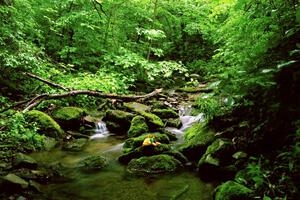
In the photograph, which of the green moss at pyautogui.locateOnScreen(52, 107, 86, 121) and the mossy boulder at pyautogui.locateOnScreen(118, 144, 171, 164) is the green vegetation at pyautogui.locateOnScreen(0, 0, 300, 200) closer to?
the green moss at pyautogui.locateOnScreen(52, 107, 86, 121)

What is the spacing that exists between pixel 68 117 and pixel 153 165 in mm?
4755

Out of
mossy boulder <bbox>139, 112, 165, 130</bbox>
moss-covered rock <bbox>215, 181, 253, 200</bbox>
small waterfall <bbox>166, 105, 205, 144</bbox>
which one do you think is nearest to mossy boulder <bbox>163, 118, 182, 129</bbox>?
small waterfall <bbox>166, 105, 205, 144</bbox>

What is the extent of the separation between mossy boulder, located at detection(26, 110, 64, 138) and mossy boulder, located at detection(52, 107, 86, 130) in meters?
0.67

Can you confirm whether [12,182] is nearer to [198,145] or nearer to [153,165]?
[153,165]

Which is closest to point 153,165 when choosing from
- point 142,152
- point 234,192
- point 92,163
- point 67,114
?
point 142,152

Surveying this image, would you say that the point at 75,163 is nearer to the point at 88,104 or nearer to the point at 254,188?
the point at 254,188

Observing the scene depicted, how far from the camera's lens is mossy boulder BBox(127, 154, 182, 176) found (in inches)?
264

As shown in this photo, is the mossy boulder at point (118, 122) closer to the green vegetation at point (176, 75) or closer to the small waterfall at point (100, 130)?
the green vegetation at point (176, 75)

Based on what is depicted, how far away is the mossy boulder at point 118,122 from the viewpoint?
10.8 m

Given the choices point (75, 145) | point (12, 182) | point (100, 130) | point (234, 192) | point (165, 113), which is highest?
point (165, 113)

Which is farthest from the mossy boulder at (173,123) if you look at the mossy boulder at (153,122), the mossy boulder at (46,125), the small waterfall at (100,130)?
the mossy boulder at (46,125)

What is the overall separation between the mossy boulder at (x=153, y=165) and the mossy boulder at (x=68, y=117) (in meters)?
4.17

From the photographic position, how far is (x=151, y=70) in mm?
14867

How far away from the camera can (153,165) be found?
681cm
